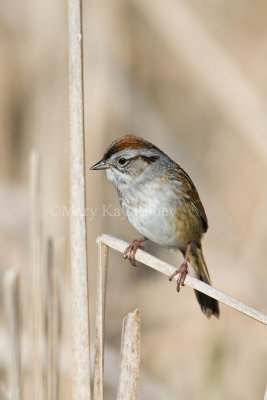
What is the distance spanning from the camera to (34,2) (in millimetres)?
3299

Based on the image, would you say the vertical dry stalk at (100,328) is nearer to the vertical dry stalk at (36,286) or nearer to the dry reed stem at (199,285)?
the dry reed stem at (199,285)

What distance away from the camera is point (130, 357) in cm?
152

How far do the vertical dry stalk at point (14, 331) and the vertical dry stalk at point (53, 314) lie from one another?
15 centimetres

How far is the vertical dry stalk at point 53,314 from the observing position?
185 cm

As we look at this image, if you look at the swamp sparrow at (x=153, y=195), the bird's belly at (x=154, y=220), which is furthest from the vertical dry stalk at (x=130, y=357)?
the bird's belly at (x=154, y=220)

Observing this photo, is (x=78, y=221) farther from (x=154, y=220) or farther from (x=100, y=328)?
(x=154, y=220)

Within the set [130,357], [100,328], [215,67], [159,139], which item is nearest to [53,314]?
[100,328]

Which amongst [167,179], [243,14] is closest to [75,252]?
[167,179]

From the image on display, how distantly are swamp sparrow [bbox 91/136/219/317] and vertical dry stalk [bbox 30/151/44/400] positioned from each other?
38cm

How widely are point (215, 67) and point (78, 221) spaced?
166cm

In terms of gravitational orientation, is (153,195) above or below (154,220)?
above

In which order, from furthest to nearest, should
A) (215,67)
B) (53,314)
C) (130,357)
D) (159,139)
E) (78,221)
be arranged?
(159,139) < (215,67) < (53,314) < (78,221) < (130,357)

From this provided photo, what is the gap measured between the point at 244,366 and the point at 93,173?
144cm

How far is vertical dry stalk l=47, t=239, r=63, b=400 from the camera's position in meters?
1.85
